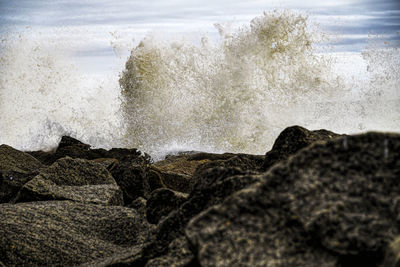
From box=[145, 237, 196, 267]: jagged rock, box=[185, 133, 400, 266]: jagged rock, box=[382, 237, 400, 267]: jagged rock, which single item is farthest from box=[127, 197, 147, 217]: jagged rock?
box=[382, 237, 400, 267]: jagged rock

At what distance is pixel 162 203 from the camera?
3104 mm

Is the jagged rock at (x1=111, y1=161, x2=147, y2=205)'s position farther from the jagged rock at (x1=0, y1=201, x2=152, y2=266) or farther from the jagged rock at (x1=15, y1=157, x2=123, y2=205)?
the jagged rock at (x1=0, y1=201, x2=152, y2=266)

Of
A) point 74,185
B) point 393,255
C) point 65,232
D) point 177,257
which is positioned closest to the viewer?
point 393,255

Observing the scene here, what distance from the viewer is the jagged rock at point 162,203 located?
300 centimetres

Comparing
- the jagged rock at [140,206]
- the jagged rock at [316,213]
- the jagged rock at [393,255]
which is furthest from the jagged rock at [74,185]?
the jagged rock at [393,255]

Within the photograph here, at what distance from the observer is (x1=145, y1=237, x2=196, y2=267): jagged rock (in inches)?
79.4

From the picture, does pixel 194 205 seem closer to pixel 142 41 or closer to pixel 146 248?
pixel 146 248

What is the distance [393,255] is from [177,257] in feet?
3.15

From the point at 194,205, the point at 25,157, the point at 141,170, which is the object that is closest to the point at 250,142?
the point at 25,157

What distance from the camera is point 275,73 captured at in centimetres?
1031

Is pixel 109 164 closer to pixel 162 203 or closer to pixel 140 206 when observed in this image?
pixel 140 206

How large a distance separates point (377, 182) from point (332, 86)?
8.97 metres

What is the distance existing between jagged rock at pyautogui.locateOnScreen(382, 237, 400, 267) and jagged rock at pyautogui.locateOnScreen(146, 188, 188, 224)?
1586 mm

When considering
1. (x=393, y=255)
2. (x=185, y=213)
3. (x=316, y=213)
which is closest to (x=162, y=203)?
(x=185, y=213)
